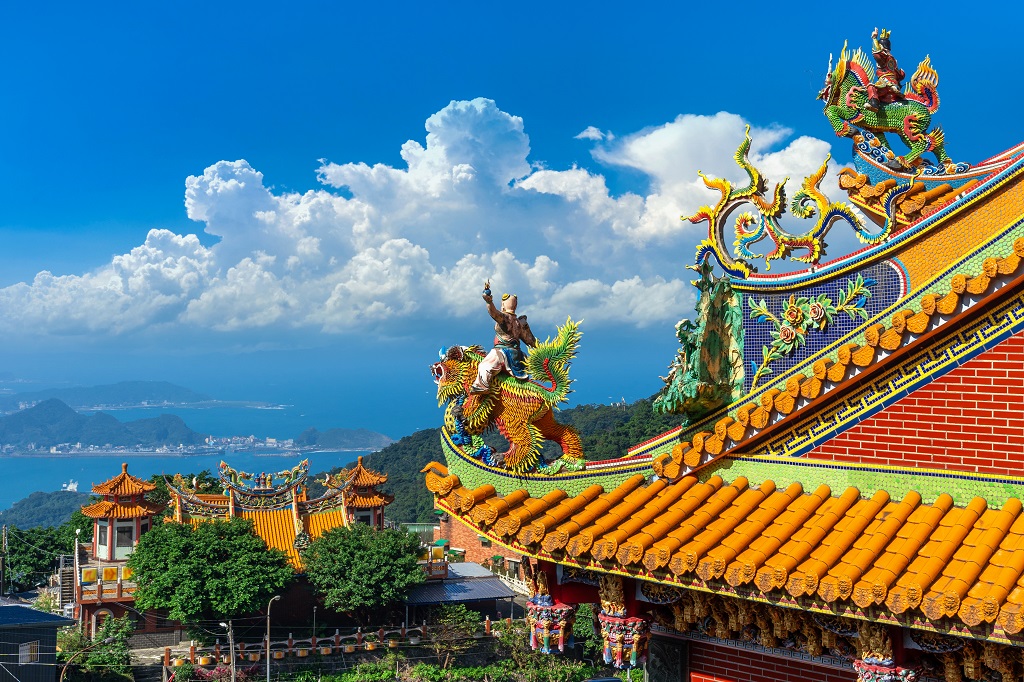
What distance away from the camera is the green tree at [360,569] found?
36719 mm

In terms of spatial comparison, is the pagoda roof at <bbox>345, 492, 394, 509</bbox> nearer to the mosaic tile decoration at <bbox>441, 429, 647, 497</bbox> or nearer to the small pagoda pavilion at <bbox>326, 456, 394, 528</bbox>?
the small pagoda pavilion at <bbox>326, 456, 394, 528</bbox>

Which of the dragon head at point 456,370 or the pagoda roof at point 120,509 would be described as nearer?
the dragon head at point 456,370

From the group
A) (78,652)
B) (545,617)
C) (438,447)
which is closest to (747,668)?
(545,617)

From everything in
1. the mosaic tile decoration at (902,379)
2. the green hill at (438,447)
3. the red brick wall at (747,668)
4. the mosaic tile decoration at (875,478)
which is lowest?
the red brick wall at (747,668)

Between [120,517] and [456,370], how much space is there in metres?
34.8

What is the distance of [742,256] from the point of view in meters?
9.48

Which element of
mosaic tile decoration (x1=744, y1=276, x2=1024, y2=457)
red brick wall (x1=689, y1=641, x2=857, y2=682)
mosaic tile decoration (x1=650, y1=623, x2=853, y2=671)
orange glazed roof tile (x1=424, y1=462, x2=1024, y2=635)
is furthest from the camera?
Answer: red brick wall (x1=689, y1=641, x2=857, y2=682)

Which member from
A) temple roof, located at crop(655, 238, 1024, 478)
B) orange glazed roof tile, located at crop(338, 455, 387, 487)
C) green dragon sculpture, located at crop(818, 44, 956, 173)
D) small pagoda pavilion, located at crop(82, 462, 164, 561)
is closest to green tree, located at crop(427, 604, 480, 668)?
orange glazed roof tile, located at crop(338, 455, 387, 487)

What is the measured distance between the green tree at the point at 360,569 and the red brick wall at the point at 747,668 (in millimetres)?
30611

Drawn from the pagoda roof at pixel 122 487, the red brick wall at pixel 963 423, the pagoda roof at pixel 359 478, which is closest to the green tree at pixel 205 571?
the pagoda roof at pixel 122 487

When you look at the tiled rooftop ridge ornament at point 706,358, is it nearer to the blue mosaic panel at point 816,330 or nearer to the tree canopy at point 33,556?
the blue mosaic panel at point 816,330

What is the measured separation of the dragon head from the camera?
8.72 m

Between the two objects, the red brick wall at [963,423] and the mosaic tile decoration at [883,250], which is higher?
the mosaic tile decoration at [883,250]

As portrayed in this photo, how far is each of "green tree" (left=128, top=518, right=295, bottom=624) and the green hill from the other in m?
18.5
